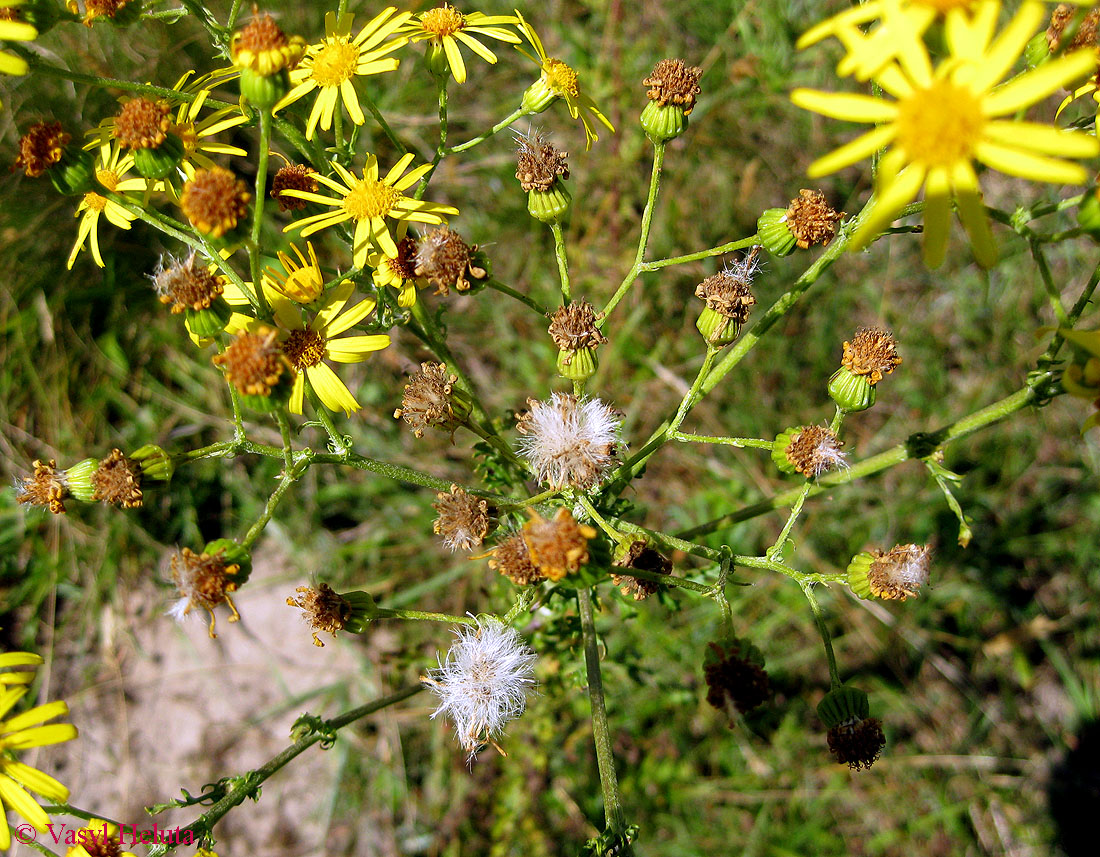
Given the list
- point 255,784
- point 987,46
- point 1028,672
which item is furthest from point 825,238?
point 1028,672

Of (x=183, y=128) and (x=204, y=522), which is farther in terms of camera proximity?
(x=204, y=522)

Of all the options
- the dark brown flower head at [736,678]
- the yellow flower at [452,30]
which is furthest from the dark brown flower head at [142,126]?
the dark brown flower head at [736,678]

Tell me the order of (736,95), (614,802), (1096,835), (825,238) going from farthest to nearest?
(736,95)
(1096,835)
(825,238)
(614,802)

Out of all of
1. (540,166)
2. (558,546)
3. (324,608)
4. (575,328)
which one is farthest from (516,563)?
(540,166)

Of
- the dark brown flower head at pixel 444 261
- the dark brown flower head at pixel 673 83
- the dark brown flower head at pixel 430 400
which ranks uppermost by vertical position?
the dark brown flower head at pixel 673 83

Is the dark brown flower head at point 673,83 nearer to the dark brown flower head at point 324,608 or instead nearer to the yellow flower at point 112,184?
the yellow flower at point 112,184

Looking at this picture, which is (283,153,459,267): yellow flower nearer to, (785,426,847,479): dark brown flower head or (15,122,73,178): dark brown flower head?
(15,122,73,178): dark brown flower head

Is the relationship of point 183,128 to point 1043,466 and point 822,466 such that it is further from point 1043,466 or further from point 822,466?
point 1043,466

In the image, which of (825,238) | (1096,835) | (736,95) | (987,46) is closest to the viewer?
(987,46)
